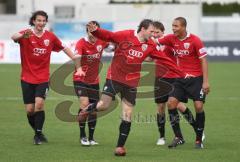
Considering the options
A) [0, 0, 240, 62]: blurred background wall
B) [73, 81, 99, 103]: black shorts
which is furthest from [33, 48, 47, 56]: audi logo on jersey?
[0, 0, 240, 62]: blurred background wall

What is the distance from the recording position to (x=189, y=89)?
12688 mm

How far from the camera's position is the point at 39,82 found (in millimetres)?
13008

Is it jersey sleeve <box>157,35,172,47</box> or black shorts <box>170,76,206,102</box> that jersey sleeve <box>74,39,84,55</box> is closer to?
jersey sleeve <box>157,35,172,47</box>

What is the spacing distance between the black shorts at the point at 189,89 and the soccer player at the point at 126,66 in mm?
922

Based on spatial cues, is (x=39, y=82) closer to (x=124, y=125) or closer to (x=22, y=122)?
(x=124, y=125)

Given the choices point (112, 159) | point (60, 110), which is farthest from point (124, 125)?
point (60, 110)

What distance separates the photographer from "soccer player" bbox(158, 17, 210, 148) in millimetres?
12492

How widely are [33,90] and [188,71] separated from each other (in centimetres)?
281

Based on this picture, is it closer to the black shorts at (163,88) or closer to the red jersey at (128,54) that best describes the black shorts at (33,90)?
the red jersey at (128,54)

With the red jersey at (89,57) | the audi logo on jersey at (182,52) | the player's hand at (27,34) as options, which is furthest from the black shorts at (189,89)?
the player's hand at (27,34)

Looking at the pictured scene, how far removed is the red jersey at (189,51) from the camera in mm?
12492

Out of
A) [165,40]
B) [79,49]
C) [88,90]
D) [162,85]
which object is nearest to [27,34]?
[79,49]

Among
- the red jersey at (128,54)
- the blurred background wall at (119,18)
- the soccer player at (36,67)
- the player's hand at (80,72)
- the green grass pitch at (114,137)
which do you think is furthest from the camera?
the blurred background wall at (119,18)

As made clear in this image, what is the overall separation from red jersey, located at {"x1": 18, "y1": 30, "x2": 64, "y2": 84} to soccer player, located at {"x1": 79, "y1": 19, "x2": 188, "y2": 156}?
61.1 inches
